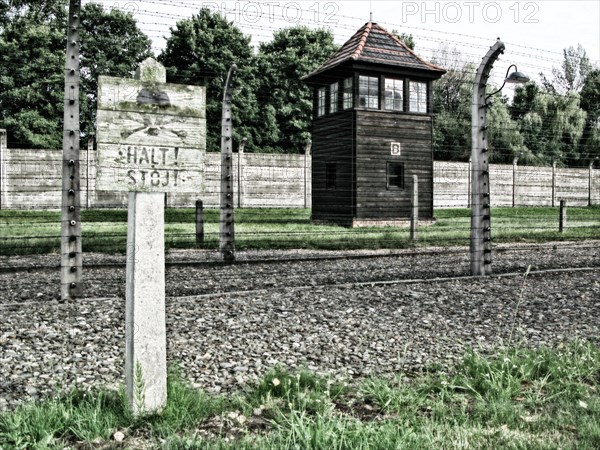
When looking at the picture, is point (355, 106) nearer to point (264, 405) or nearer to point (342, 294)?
point (342, 294)

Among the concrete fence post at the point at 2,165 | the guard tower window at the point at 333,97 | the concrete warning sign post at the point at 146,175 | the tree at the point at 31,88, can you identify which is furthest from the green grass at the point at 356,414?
the tree at the point at 31,88

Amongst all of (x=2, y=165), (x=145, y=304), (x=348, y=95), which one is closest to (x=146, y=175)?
(x=145, y=304)

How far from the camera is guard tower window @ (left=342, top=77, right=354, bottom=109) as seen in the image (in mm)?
21083

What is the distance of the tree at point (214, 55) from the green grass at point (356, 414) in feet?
119

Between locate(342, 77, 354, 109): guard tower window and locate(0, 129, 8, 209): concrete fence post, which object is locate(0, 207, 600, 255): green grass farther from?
locate(342, 77, 354, 109): guard tower window

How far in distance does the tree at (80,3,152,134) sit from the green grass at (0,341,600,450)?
32.5 meters

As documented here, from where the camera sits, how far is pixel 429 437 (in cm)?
293

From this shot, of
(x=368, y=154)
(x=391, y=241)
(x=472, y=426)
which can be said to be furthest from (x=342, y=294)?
(x=368, y=154)

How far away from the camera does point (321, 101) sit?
23.2 m

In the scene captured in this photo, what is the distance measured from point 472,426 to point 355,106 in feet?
60.4

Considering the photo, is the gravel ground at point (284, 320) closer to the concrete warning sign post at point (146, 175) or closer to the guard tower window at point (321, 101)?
the concrete warning sign post at point (146, 175)

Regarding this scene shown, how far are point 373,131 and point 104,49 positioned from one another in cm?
2548

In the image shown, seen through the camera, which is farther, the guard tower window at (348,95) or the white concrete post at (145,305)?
the guard tower window at (348,95)

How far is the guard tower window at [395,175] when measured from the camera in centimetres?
2175
